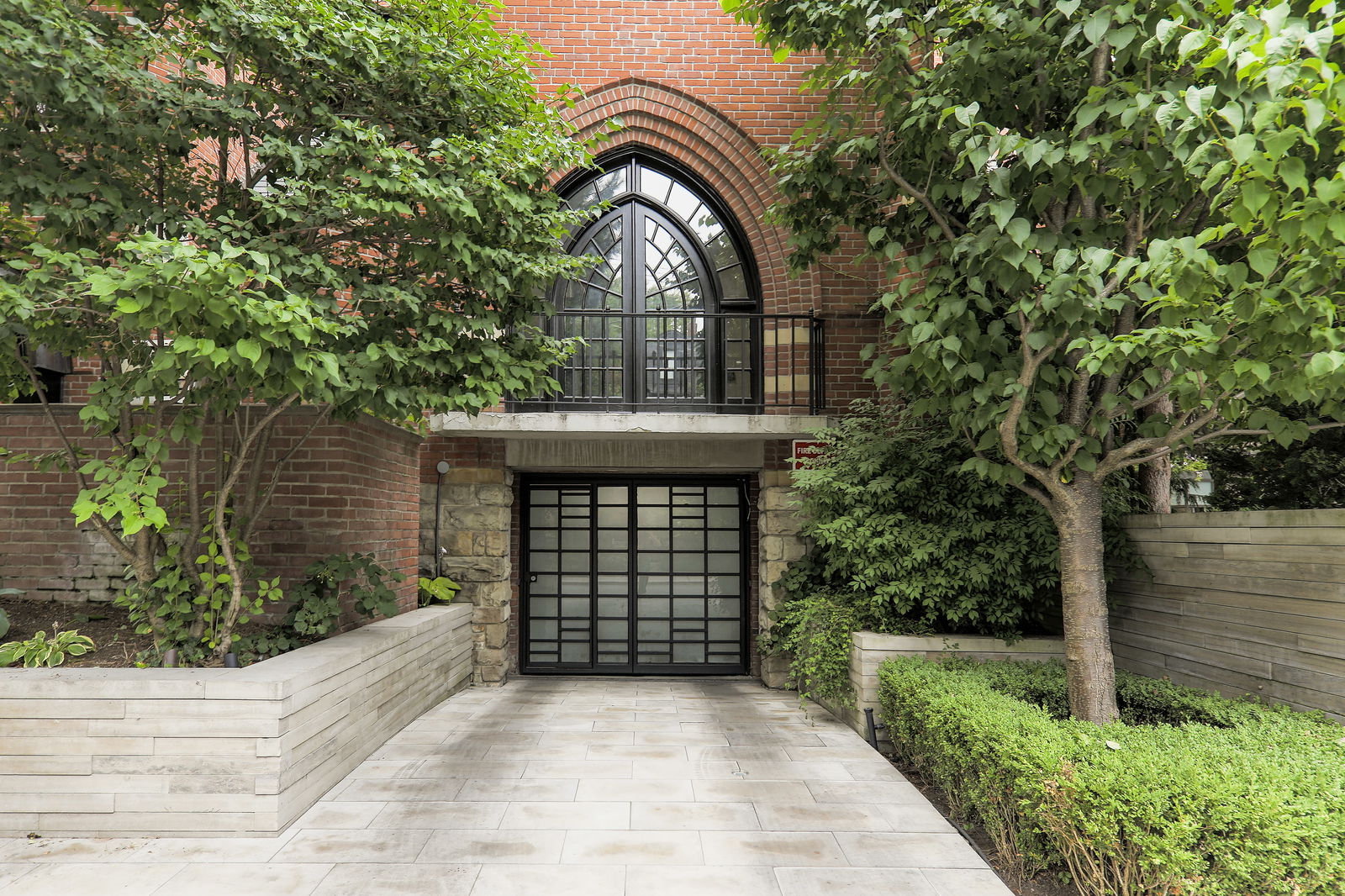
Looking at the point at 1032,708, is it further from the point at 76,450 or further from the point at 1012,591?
the point at 76,450

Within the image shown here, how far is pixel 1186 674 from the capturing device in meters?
4.64

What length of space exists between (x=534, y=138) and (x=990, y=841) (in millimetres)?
4429

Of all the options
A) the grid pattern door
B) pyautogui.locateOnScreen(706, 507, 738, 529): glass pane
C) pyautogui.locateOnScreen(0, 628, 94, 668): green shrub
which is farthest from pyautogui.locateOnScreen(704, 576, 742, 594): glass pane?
pyautogui.locateOnScreen(0, 628, 94, 668): green shrub

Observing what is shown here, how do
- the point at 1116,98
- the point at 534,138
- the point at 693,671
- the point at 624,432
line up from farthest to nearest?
the point at 693,671
the point at 624,432
the point at 534,138
the point at 1116,98

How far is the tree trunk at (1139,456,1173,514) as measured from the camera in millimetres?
5594

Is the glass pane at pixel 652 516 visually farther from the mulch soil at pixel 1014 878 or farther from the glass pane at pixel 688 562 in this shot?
the mulch soil at pixel 1014 878

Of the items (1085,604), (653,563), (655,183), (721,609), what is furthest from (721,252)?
(1085,604)

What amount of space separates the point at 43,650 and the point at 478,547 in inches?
145

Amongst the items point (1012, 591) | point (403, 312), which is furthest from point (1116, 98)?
point (403, 312)

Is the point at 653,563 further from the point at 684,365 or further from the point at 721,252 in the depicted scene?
the point at 721,252

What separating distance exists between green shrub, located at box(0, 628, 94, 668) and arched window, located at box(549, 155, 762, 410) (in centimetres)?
435

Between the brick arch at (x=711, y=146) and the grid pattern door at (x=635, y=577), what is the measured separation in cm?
223

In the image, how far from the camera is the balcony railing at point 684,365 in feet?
24.3

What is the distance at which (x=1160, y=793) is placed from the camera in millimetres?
2686
